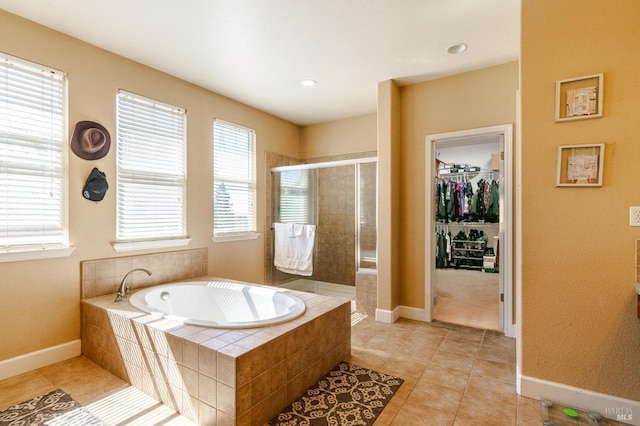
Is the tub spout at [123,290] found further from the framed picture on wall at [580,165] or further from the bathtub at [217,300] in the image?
the framed picture on wall at [580,165]

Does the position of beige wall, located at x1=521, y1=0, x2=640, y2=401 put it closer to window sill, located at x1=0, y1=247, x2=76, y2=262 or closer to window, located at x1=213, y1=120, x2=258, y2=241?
window, located at x1=213, y1=120, x2=258, y2=241

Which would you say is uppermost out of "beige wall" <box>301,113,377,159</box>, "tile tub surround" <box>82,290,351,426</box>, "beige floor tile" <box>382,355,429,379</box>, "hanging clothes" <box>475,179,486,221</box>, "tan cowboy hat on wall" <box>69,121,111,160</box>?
"beige wall" <box>301,113,377,159</box>

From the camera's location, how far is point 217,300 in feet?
10.2

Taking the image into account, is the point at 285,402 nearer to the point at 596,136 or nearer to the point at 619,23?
the point at 596,136

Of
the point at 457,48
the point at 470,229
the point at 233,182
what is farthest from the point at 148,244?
the point at 470,229

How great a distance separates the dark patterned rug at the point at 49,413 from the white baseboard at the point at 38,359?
18.1 inches

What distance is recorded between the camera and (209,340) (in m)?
1.80

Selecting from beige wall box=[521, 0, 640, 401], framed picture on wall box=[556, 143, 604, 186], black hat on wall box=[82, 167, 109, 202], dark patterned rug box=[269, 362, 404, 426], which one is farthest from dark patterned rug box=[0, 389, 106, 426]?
framed picture on wall box=[556, 143, 604, 186]

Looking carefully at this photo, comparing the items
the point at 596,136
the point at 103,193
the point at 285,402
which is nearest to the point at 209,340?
the point at 285,402

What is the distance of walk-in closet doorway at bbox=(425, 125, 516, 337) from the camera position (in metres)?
3.02

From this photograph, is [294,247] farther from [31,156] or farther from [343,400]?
[31,156]

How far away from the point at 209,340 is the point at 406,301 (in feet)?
7.65

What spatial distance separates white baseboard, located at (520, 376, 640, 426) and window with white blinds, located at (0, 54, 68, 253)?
3.53 metres

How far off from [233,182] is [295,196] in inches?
33.7
